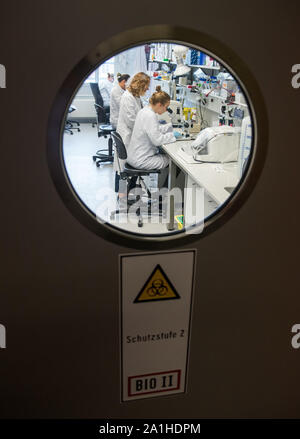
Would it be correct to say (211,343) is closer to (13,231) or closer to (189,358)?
(189,358)

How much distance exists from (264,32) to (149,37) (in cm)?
28

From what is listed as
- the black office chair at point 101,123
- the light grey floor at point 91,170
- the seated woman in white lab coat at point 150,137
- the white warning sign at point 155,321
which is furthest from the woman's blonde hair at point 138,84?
the white warning sign at point 155,321

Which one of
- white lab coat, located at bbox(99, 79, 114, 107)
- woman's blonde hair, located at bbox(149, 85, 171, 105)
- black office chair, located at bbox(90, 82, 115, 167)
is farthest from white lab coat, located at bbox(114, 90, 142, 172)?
white lab coat, located at bbox(99, 79, 114, 107)

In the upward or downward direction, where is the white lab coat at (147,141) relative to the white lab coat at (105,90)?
downward

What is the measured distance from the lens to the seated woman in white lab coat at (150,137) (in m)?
3.32

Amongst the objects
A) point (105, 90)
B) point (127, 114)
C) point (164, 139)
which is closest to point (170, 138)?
point (164, 139)

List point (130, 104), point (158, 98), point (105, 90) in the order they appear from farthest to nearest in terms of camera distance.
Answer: point (105, 90)
point (130, 104)
point (158, 98)

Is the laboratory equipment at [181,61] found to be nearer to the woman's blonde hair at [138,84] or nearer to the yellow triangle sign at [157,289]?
the woman's blonde hair at [138,84]

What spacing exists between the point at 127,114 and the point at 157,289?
2.74 meters

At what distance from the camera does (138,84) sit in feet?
11.3

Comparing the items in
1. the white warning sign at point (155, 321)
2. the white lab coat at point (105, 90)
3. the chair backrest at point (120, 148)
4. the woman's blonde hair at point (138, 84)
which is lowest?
the white warning sign at point (155, 321)

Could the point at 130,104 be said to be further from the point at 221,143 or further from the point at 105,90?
the point at 105,90

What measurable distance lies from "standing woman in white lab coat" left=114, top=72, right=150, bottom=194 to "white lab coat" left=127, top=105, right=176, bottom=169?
0.16m
